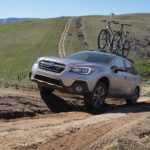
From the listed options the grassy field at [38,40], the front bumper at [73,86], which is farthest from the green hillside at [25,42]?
the front bumper at [73,86]

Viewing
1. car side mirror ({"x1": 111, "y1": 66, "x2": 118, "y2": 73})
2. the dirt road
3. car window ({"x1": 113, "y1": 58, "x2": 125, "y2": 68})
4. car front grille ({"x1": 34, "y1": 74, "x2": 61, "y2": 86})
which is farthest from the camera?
car window ({"x1": 113, "y1": 58, "x2": 125, "y2": 68})

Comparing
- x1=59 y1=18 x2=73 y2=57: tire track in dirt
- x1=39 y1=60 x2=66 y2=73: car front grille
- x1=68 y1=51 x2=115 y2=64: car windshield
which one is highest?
x1=59 y1=18 x2=73 y2=57: tire track in dirt

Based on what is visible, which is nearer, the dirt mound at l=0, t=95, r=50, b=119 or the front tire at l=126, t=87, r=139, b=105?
the dirt mound at l=0, t=95, r=50, b=119

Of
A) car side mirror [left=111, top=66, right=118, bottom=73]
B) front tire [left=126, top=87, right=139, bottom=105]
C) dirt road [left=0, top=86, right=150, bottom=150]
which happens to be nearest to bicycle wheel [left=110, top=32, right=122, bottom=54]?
front tire [left=126, top=87, right=139, bottom=105]

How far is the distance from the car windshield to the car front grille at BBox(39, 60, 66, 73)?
4.26 feet

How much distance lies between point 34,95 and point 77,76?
6.92 feet

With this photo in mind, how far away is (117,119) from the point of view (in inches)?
433

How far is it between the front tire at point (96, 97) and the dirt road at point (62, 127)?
22 cm

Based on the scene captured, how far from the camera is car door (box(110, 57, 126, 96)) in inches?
543

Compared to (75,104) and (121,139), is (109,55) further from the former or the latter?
(121,139)

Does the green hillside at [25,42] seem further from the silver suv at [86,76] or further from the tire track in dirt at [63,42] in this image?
the silver suv at [86,76]

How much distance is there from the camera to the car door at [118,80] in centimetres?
1380

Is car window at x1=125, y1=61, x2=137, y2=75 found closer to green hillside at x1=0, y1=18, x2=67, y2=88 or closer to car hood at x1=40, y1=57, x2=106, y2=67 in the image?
car hood at x1=40, y1=57, x2=106, y2=67

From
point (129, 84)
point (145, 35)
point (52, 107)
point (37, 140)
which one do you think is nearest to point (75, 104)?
point (52, 107)
